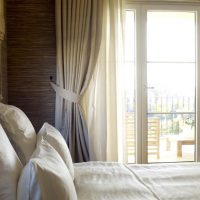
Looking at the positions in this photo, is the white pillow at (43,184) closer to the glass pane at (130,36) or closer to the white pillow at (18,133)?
the white pillow at (18,133)

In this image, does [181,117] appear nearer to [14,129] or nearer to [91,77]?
[91,77]

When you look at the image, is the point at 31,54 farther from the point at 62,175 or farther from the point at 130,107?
the point at 62,175

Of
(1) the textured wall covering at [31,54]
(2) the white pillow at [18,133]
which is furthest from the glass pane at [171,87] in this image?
(2) the white pillow at [18,133]

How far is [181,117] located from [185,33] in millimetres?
966

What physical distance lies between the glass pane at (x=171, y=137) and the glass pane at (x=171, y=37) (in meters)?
0.68

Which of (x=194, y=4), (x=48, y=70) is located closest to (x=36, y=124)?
(x=48, y=70)

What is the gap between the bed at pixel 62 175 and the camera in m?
1.08

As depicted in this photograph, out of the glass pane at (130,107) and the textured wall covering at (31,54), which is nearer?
the textured wall covering at (31,54)

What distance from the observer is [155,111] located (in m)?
3.11

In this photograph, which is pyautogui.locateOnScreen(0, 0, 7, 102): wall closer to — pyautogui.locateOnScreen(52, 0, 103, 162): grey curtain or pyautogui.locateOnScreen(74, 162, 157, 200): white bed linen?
pyautogui.locateOnScreen(52, 0, 103, 162): grey curtain

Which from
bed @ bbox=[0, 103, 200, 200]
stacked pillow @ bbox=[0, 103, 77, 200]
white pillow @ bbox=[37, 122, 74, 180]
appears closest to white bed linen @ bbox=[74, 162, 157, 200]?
bed @ bbox=[0, 103, 200, 200]

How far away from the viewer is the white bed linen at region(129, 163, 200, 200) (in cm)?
152

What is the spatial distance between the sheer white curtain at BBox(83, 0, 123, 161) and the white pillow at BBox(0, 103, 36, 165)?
3.71ft

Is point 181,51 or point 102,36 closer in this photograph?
point 102,36
